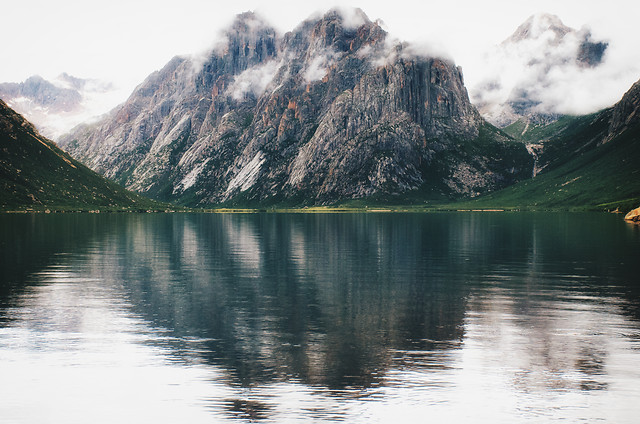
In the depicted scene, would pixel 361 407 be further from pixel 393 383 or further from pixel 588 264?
pixel 588 264

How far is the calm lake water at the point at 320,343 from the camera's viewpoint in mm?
26234

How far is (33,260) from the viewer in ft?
272

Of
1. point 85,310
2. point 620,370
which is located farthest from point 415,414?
point 85,310

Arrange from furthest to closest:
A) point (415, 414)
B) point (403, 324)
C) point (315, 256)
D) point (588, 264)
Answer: point (315, 256), point (588, 264), point (403, 324), point (415, 414)

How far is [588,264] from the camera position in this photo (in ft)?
256

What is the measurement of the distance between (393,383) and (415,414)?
372cm

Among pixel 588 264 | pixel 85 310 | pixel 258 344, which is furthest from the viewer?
pixel 588 264

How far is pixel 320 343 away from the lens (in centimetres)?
3678

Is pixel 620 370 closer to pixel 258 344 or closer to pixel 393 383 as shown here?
pixel 393 383

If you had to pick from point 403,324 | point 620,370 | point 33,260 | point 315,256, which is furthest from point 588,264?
point 33,260

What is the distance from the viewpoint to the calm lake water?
26.2 meters

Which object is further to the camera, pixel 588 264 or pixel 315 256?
pixel 315 256

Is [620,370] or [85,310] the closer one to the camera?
[620,370]

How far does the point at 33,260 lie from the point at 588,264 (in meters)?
73.3
